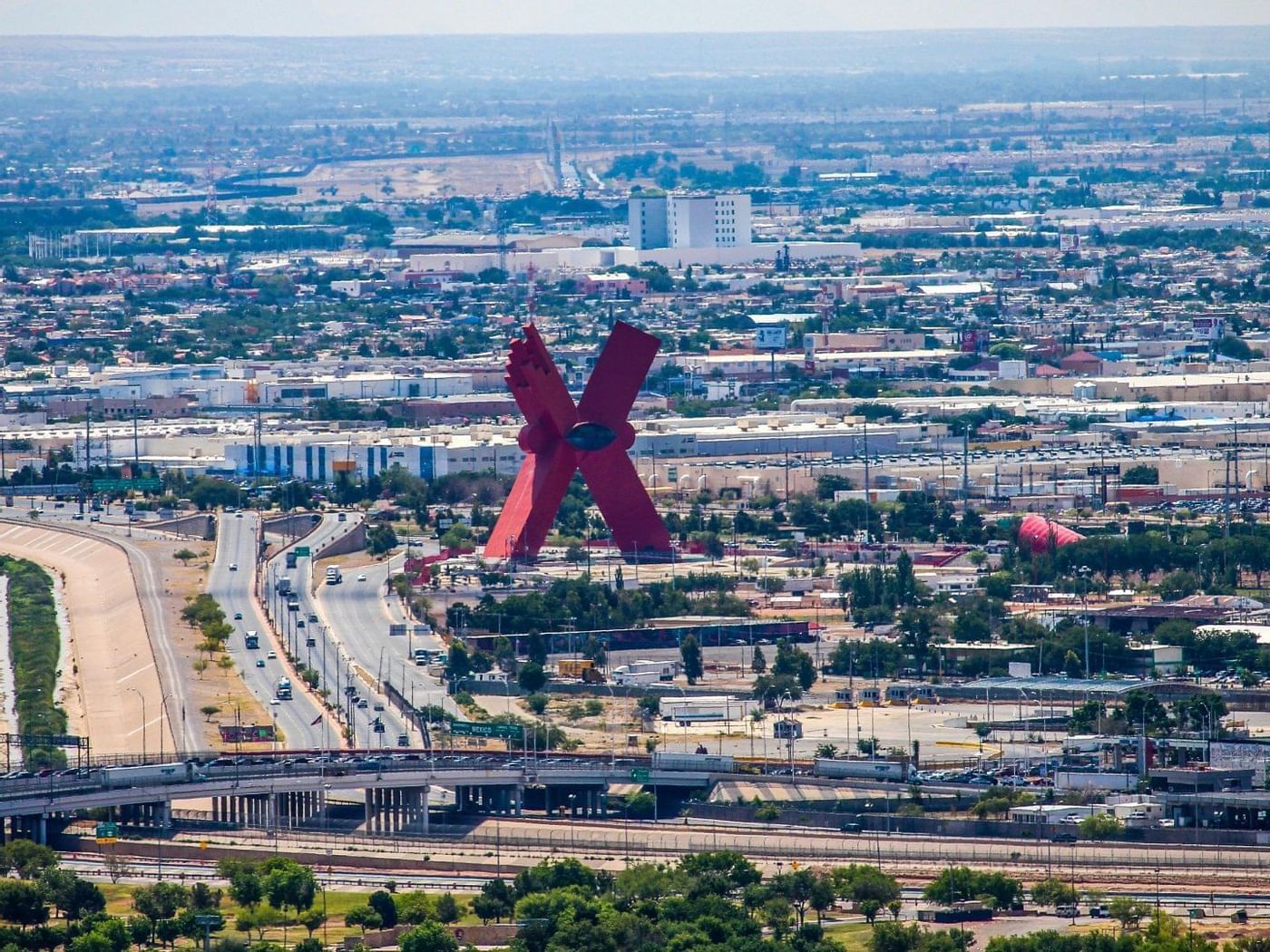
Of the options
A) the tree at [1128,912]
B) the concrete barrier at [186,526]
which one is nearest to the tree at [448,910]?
the tree at [1128,912]

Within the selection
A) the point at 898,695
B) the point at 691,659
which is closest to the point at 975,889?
the point at 898,695

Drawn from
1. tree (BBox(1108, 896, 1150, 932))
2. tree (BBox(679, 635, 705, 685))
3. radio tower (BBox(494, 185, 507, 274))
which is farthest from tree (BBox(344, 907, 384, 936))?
radio tower (BBox(494, 185, 507, 274))

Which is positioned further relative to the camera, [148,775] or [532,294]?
[532,294]

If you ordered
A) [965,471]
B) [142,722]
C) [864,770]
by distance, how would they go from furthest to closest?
1. [965,471]
2. [142,722]
3. [864,770]

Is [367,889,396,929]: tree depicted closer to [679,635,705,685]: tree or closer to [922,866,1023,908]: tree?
[922,866,1023,908]: tree

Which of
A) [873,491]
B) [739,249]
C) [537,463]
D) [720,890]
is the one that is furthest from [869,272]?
[720,890]

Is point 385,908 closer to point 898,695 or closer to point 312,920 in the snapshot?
point 312,920

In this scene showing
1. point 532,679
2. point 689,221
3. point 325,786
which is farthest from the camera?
point 689,221
